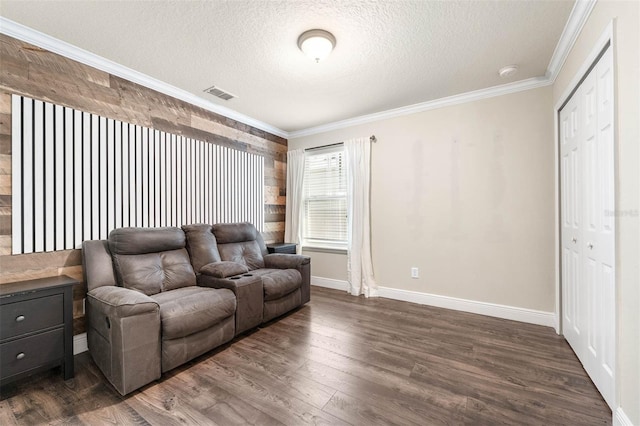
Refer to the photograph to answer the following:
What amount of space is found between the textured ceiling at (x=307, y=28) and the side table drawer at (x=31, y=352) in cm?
227

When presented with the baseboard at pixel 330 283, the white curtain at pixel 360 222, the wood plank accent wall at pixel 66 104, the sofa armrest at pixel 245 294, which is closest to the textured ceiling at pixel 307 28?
the wood plank accent wall at pixel 66 104

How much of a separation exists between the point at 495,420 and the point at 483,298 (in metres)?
1.89

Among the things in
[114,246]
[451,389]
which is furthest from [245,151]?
[451,389]

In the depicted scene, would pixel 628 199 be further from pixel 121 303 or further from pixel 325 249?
pixel 325 249

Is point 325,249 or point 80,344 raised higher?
point 325,249

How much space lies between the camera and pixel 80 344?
234 cm

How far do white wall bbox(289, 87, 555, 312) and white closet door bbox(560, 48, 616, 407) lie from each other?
1.21ft

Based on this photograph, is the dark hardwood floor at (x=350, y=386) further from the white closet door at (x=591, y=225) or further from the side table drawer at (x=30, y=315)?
the side table drawer at (x=30, y=315)

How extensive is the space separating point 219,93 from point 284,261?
7.13 ft

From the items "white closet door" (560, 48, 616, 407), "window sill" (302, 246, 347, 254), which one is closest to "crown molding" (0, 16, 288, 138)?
"window sill" (302, 246, 347, 254)

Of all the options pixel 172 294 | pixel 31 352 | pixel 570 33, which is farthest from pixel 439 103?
pixel 31 352

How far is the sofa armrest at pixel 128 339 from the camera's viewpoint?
1761 mm

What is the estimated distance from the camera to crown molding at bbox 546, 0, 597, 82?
6.01ft

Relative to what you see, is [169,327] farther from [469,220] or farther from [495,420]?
[469,220]
